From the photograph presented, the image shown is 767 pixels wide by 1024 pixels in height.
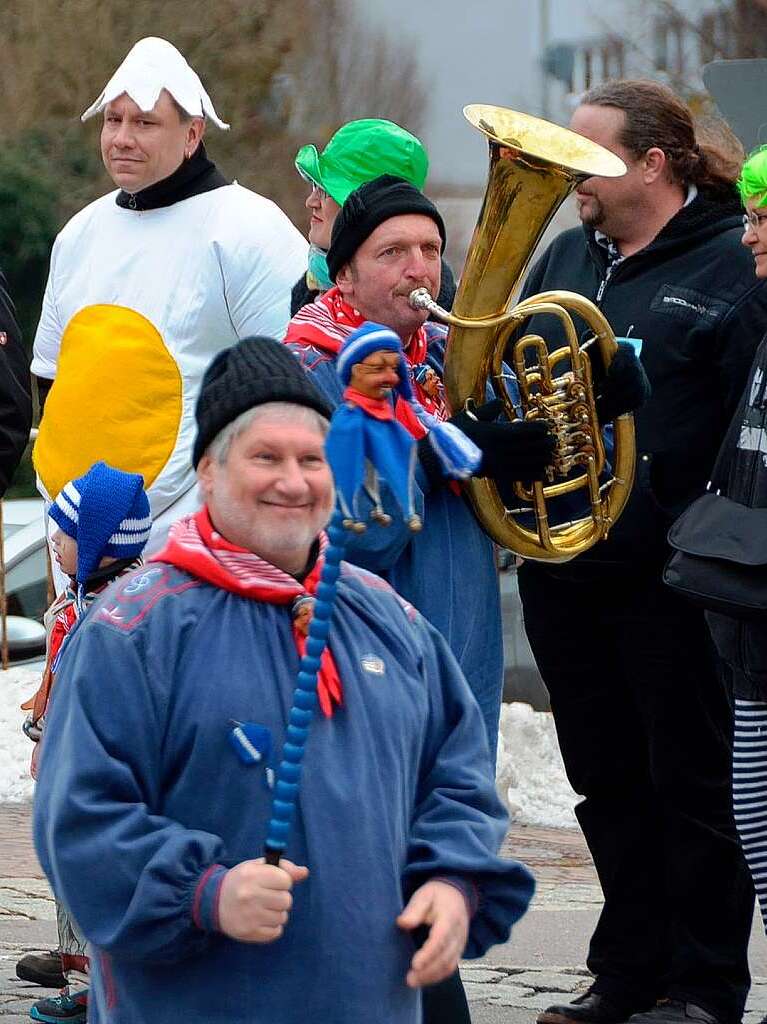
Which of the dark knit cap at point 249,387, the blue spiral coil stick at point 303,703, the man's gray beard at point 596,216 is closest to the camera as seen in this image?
the blue spiral coil stick at point 303,703

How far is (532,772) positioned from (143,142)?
4.29m

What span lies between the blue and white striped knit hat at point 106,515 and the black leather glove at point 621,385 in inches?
40.6

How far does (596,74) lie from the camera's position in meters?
29.8

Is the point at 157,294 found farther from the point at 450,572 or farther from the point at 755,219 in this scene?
the point at 755,219

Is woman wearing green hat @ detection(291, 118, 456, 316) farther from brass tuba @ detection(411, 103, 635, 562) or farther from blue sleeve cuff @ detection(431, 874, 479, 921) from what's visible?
blue sleeve cuff @ detection(431, 874, 479, 921)

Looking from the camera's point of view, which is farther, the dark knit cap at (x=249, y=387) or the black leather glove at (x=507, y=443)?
the black leather glove at (x=507, y=443)

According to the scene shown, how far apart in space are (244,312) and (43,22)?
2004cm

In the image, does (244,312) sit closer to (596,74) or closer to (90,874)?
(90,874)

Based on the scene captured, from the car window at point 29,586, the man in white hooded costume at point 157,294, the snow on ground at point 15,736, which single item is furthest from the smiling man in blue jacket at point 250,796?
the car window at point 29,586

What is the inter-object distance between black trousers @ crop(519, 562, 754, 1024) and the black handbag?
1.73ft

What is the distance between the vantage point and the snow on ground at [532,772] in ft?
27.1

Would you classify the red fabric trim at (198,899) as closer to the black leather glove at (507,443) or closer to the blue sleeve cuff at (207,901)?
the blue sleeve cuff at (207,901)

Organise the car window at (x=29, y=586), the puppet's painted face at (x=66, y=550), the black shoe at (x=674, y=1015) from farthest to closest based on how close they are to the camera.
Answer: the car window at (x=29, y=586) < the black shoe at (x=674, y=1015) < the puppet's painted face at (x=66, y=550)

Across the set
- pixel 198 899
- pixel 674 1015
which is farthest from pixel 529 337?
pixel 198 899
